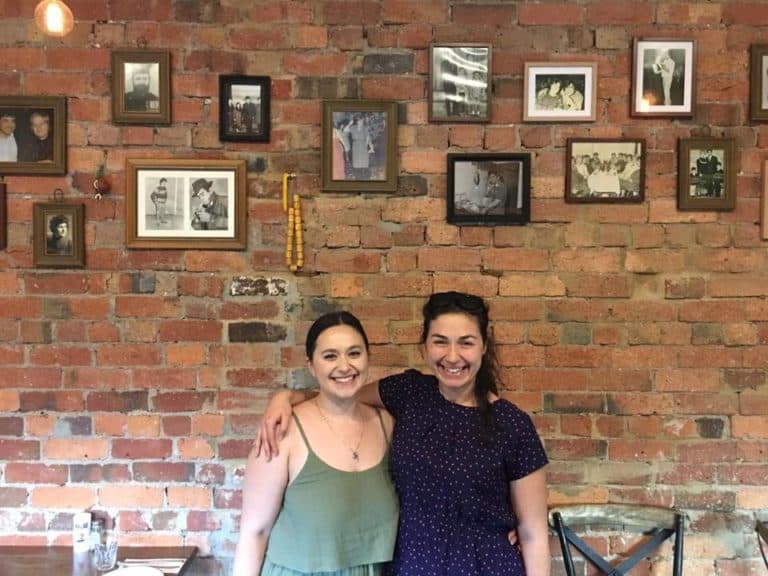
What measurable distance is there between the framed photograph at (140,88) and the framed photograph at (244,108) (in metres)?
0.19

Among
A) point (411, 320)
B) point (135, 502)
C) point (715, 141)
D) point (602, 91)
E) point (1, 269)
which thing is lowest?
point (135, 502)

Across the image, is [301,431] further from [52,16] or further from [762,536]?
[762,536]

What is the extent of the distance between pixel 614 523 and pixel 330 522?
104cm

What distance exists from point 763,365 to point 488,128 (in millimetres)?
1222

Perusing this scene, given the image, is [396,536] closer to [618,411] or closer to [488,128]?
[618,411]

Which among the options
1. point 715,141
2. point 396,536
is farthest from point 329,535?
point 715,141

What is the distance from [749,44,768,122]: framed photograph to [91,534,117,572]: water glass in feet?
8.34

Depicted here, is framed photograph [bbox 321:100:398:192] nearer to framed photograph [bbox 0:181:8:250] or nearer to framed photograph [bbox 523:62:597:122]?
framed photograph [bbox 523:62:597:122]

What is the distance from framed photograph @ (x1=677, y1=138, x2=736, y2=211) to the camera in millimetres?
2100

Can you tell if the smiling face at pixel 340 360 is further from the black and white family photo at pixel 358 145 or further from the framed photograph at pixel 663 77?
the framed photograph at pixel 663 77

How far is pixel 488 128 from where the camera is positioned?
212cm

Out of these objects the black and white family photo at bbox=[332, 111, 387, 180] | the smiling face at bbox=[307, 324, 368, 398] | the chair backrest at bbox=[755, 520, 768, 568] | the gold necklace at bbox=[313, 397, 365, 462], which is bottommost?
the chair backrest at bbox=[755, 520, 768, 568]

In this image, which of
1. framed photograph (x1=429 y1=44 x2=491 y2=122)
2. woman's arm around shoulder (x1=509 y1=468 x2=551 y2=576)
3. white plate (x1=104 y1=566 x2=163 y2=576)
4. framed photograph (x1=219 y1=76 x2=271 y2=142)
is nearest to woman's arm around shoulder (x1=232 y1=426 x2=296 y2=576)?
white plate (x1=104 y1=566 x2=163 y2=576)

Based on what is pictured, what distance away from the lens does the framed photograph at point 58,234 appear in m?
2.10
